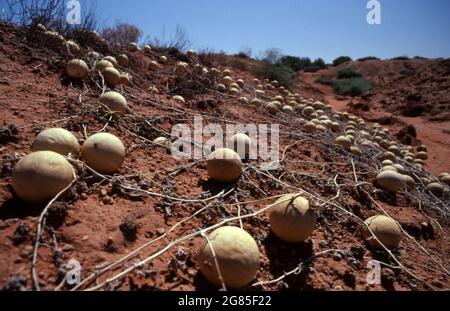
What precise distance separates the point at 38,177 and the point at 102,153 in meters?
0.61

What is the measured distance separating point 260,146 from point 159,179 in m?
1.89

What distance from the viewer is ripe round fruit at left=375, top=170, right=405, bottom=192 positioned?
13.7 feet

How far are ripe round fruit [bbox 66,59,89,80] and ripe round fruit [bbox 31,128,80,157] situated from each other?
8.28 ft

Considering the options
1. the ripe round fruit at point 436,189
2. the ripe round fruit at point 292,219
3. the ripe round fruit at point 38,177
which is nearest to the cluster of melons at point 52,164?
the ripe round fruit at point 38,177

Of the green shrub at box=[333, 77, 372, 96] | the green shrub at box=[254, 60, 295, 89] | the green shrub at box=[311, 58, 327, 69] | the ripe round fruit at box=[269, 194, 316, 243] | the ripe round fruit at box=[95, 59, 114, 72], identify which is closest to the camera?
the ripe round fruit at box=[269, 194, 316, 243]

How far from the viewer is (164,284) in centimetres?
183

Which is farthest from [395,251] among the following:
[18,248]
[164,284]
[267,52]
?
[267,52]

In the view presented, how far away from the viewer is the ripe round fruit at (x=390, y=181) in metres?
4.16

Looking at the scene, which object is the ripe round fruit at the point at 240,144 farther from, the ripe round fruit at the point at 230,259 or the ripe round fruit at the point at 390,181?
the ripe round fruit at the point at 390,181

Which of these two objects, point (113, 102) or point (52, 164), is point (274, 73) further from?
point (52, 164)

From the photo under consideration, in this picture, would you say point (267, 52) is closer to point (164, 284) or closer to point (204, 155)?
point (204, 155)

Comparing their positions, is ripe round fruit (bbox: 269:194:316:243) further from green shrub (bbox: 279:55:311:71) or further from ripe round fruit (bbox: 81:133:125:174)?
green shrub (bbox: 279:55:311:71)

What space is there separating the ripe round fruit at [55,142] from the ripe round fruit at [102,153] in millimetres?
118

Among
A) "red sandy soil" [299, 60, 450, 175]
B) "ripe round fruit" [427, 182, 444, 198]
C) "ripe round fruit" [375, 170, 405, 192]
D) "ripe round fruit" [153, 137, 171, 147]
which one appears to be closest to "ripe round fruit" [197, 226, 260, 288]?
"ripe round fruit" [153, 137, 171, 147]
